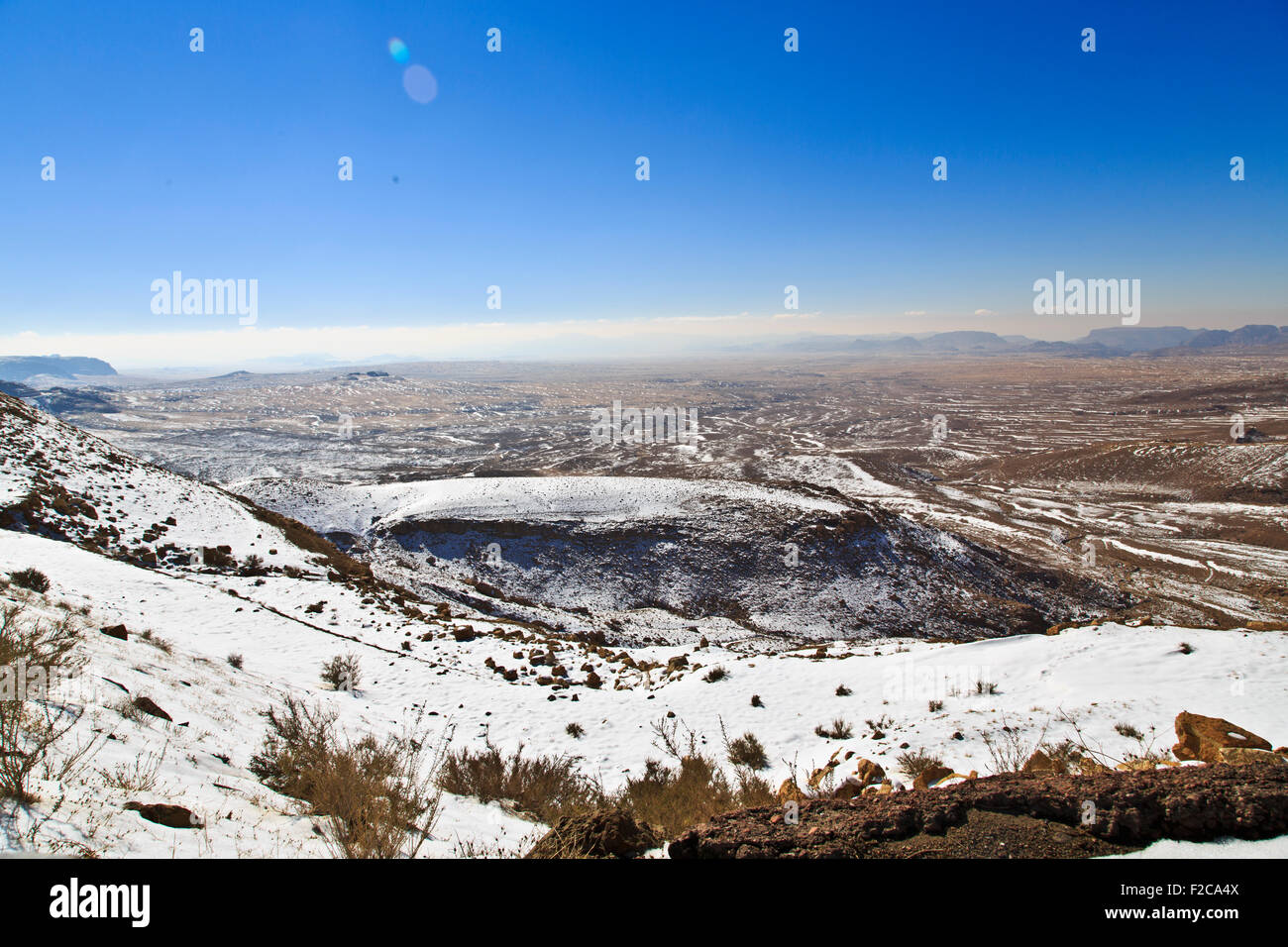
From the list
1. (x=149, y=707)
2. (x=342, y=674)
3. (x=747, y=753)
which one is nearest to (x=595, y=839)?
(x=747, y=753)

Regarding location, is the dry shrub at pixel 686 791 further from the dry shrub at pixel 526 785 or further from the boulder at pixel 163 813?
the boulder at pixel 163 813

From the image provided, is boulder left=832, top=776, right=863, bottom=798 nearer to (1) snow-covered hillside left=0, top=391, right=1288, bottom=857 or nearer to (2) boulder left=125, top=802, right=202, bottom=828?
(1) snow-covered hillside left=0, top=391, right=1288, bottom=857

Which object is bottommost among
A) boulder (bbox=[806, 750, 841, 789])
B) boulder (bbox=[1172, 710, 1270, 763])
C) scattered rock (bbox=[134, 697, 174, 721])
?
boulder (bbox=[806, 750, 841, 789])

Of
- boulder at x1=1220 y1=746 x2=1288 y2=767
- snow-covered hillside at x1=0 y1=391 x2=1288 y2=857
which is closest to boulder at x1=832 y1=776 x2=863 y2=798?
snow-covered hillside at x1=0 y1=391 x2=1288 y2=857

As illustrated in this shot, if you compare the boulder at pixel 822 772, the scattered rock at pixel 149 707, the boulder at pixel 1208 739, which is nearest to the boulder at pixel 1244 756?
the boulder at pixel 1208 739

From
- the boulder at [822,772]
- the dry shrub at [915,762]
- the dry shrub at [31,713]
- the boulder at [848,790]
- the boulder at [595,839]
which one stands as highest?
the dry shrub at [31,713]
